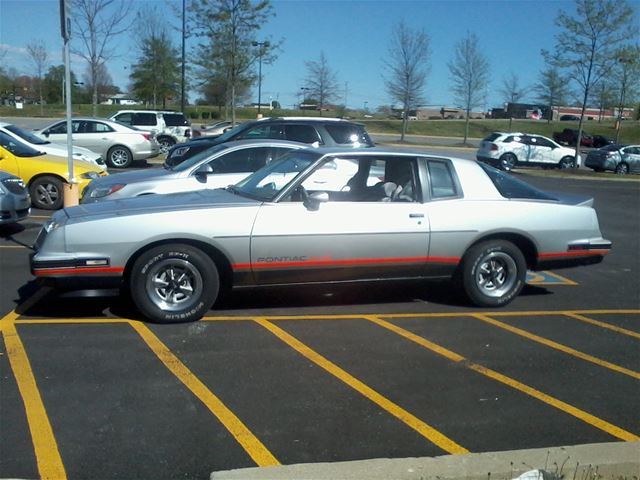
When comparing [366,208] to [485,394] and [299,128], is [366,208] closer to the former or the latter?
[485,394]

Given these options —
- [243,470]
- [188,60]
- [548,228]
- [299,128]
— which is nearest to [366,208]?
[548,228]

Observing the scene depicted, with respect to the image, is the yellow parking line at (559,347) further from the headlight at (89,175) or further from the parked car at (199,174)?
the headlight at (89,175)

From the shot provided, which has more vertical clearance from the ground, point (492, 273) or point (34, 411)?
point (492, 273)

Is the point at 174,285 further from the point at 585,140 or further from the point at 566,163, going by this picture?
the point at 585,140

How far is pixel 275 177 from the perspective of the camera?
6738 mm

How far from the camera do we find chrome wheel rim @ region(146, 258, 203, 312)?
596 cm

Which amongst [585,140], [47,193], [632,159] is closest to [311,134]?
[47,193]

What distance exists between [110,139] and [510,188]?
15.8 metres

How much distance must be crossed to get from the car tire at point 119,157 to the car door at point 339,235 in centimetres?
1497

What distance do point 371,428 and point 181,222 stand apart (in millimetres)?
2656

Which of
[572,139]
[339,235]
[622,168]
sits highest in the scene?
[572,139]

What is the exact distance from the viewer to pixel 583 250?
7.23m

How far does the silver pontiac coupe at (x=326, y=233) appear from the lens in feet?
19.3

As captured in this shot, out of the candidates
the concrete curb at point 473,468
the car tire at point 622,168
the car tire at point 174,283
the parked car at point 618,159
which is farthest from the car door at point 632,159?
the concrete curb at point 473,468
